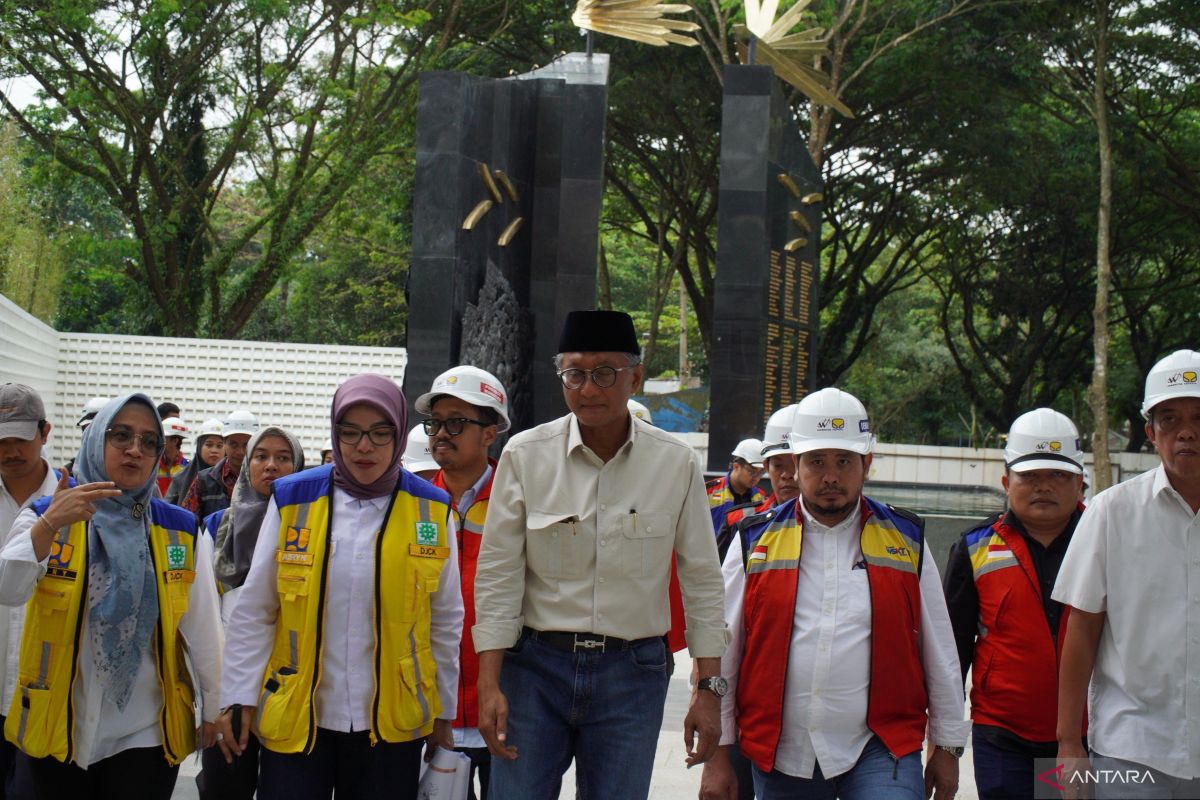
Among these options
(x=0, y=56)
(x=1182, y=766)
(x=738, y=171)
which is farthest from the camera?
(x=0, y=56)

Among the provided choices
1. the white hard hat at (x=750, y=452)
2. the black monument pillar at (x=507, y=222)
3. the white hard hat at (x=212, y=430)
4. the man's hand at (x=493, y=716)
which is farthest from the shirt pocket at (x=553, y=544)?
the black monument pillar at (x=507, y=222)

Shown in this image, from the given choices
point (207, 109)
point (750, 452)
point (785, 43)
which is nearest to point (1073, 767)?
point (750, 452)

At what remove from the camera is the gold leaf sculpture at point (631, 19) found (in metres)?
12.5

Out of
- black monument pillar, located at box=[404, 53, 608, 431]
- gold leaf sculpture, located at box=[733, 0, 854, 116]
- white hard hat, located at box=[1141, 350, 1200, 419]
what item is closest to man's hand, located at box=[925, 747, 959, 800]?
white hard hat, located at box=[1141, 350, 1200, 419]

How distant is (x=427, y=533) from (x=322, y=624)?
371 millimetres

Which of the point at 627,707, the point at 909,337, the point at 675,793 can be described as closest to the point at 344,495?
the point at 627,707

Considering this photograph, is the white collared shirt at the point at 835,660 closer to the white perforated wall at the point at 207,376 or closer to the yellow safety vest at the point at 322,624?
the yellow safety vest at the point at 322,624

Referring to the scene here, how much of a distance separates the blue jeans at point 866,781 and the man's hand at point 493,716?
84cm

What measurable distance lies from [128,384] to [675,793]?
14.3 meters

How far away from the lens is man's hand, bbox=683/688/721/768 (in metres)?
3.26

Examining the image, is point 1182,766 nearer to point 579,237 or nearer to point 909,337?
point 579,237

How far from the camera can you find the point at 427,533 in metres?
3.47

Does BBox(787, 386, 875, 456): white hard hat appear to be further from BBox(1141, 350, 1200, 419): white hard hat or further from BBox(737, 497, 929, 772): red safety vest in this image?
BBox(1141, 350, 1200, 419): white hard hat

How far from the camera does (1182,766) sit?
2859 millimetres
